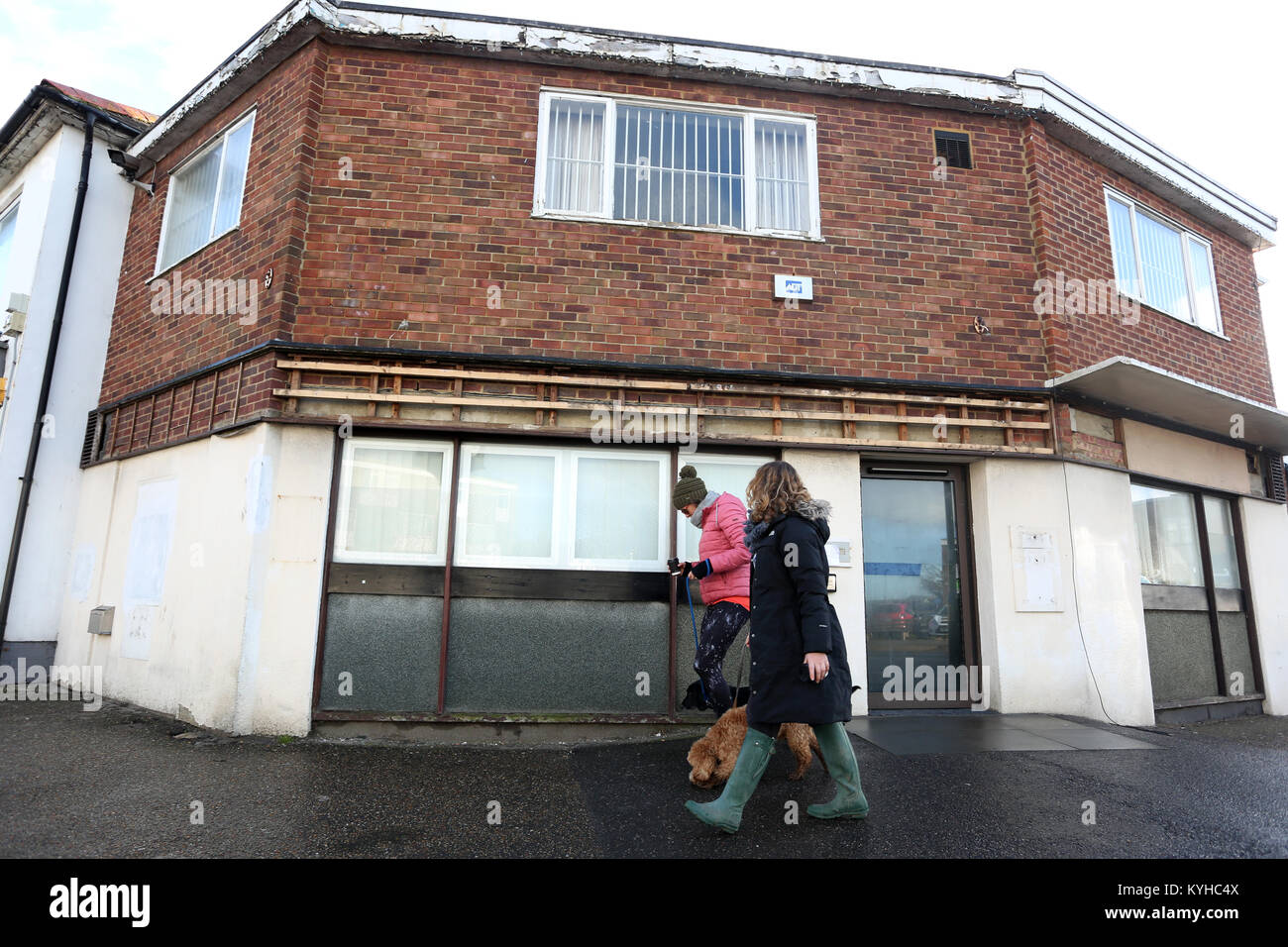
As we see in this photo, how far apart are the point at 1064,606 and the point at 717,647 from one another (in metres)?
3.92

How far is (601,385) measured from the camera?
6.16 metres

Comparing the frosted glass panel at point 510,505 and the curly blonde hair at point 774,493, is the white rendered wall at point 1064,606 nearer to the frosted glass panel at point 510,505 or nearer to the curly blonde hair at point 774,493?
the curly blonde hair at point 774,493

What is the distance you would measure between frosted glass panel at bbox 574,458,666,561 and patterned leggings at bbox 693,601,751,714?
5.46 feet

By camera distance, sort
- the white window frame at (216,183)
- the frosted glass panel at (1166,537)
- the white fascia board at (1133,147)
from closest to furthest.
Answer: the white window frame at (216,183)
the white fascia board at (1133,147)
the frosted glass panel at (1166,537)

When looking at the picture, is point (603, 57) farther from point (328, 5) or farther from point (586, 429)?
point (586, 429)

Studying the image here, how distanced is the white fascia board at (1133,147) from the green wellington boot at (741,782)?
7.21 meters

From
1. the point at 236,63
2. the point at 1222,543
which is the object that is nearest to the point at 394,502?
the point at 236,63

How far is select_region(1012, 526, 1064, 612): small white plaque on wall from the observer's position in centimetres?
646

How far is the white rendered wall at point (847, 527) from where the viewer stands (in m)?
6.10

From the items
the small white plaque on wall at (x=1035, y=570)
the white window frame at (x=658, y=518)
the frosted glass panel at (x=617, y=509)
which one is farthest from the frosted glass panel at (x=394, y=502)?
the small white plaque on wall at (x=1035, y=570)

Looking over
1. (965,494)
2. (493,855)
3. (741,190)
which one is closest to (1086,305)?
(965,494)

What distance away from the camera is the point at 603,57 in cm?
686

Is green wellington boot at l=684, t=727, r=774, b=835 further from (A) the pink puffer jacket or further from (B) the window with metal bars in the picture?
(B) the window with metal bars
